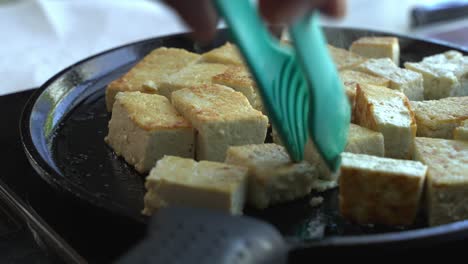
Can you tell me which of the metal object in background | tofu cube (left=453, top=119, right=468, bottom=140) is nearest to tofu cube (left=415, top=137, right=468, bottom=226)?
tofu cube (left=453, top=119, right=468, bottom=140)

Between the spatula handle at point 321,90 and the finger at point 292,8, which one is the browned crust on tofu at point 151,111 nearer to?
the spatula handle at point 321,90

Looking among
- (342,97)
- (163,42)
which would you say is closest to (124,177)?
(342,97)

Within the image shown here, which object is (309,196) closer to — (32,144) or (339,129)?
A: (339,129)

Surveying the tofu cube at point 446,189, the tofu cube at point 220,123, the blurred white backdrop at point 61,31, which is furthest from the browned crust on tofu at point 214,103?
the blurred white backdrop at point 61,31

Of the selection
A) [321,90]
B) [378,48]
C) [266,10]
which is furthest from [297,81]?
[378,48]

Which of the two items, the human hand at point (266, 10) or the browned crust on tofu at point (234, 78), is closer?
the human hand at point (266, 10)

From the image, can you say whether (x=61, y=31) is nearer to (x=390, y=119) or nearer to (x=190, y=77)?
(x=190, y=77)
